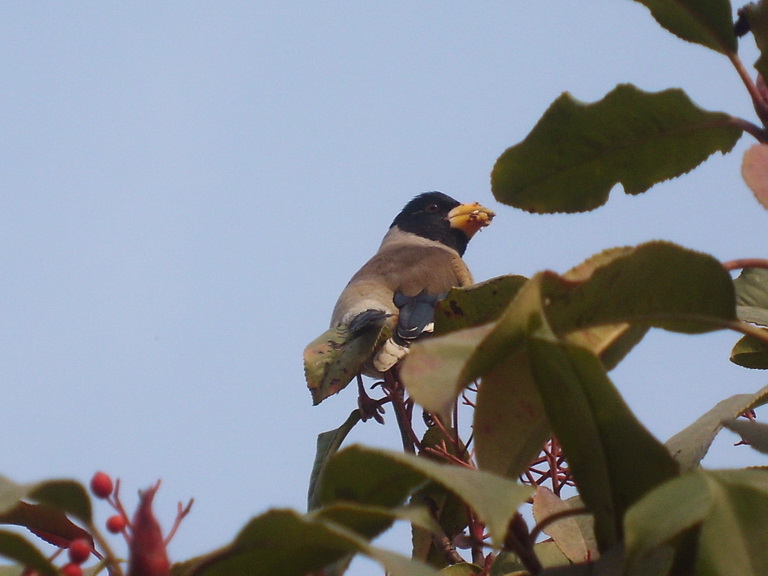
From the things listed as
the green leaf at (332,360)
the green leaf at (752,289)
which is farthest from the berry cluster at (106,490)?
the green leaf at (332,360)

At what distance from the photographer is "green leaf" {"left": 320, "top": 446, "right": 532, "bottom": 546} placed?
705 mm

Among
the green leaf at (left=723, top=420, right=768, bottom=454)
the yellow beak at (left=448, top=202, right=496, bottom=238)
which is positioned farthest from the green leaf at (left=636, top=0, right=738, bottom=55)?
the yellow beak at (left=448, top=202, right=496, bottom=238)

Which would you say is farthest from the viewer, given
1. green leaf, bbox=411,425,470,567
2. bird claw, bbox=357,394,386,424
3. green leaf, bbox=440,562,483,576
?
bird claw, bbox=357,394,386,424

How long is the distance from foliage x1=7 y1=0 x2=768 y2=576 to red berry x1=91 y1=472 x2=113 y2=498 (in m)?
Result: 0.04

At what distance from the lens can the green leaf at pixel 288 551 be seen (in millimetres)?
705

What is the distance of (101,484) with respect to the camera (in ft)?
3.47

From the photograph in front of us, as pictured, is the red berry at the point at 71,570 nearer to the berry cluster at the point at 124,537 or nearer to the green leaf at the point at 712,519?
the berry cluster at the point at 124,537

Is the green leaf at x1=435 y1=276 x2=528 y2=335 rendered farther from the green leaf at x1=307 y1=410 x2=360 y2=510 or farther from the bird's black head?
the bird's black head

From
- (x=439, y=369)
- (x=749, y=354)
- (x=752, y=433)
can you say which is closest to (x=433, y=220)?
(x=749, y=354)

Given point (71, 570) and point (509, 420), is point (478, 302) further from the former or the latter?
point (71, 570)

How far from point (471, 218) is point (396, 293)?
2331 millimetres

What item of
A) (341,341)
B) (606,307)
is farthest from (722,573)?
(341,341)

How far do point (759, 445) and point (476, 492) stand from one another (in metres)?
0.43

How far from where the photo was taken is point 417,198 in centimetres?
885
